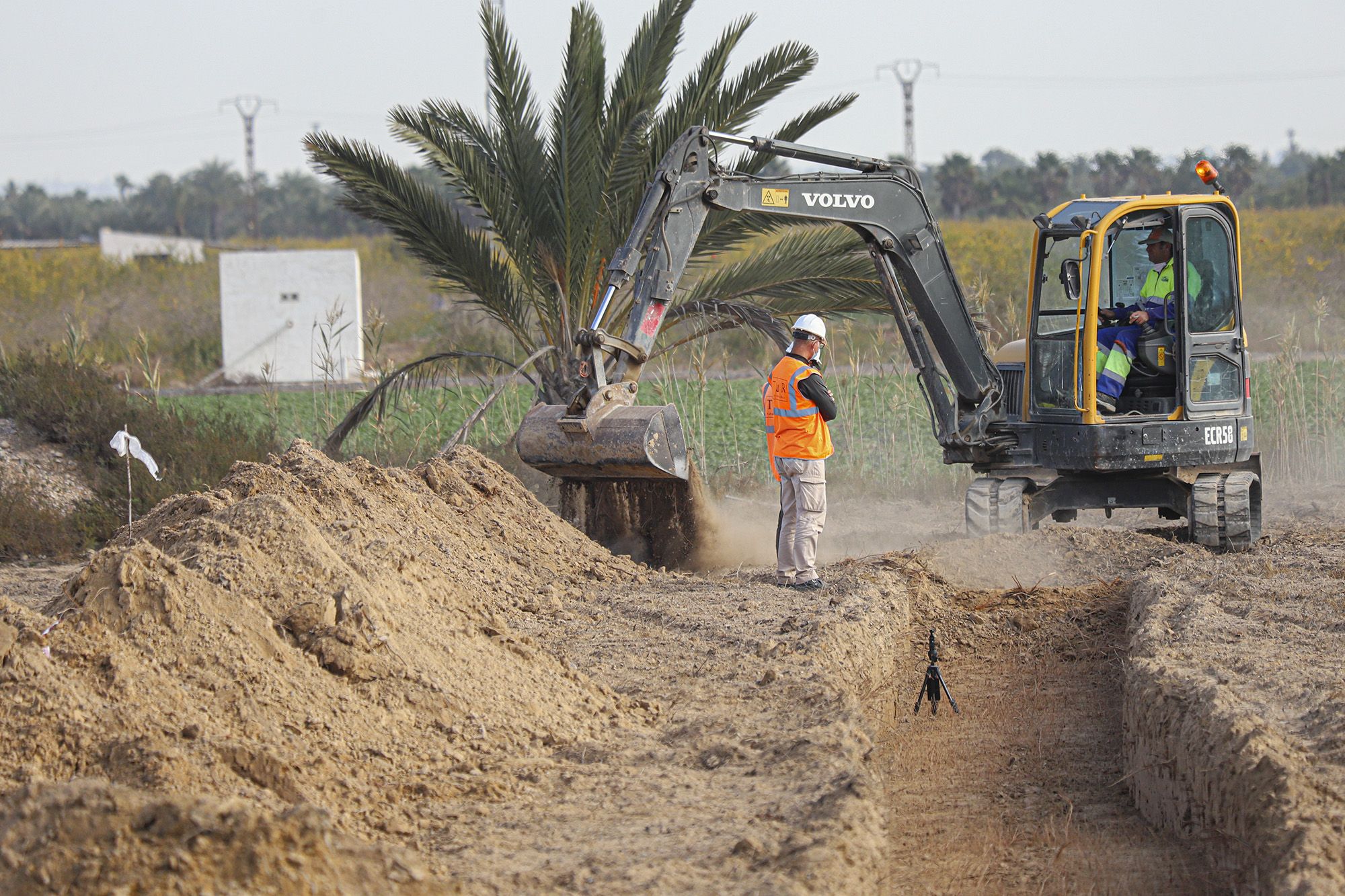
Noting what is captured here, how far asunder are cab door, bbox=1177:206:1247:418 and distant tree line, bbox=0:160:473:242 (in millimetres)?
58286

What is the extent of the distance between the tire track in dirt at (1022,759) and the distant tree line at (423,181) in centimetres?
464

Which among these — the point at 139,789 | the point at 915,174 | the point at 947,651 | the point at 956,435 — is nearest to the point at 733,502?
the point at 956,435

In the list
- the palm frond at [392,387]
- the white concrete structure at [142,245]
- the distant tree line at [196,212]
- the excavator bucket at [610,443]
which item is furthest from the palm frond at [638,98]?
the distant tree line at [196,212]

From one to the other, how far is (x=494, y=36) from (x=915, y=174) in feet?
13.6

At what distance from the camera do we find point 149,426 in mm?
12750

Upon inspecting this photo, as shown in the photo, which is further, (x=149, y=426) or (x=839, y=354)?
(x=839, y=354)

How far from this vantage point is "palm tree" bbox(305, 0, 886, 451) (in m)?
11.8

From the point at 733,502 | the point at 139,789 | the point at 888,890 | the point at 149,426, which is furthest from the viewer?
the point at 733,502

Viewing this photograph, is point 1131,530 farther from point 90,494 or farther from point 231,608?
point 90,494

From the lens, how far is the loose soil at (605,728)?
4113mm

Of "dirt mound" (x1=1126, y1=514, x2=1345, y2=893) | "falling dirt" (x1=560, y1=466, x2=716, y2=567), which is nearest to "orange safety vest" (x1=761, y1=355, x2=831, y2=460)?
"dirt mound" (x1=1126, y1=514, x2=1345, y2=893)

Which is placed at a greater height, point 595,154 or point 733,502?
point 595,154

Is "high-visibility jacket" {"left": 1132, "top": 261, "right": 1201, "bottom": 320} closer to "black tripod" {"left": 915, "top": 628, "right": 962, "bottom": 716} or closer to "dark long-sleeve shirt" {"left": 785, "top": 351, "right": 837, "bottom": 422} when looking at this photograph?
"dark long-sleeve shirt" {"left": 785, "top": 351, "right": 837, "bottom": 422}

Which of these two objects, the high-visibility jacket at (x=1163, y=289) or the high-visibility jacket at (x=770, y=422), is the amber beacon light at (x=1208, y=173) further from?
the high-visibility jacket at (x=770, y=422)
